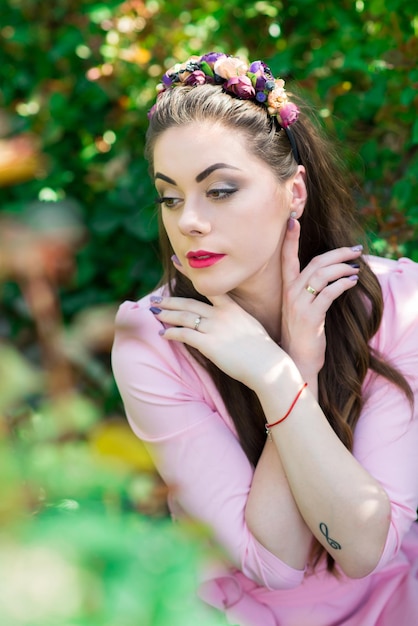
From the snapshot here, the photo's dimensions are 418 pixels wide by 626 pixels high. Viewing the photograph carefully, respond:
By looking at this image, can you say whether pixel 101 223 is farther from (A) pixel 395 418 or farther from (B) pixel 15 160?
(B) pixel 15 160

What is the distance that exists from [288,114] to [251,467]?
1.01 m

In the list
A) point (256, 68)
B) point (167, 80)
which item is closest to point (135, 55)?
point (167, 80)

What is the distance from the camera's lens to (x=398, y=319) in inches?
87.2

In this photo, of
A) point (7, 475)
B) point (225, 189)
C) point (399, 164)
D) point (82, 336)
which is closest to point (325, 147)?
point (225, 189)

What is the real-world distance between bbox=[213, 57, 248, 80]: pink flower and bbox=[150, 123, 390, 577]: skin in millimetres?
161

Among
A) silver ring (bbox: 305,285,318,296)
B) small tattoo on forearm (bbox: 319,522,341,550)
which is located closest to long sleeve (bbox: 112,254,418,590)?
small tattoo on forearm (bbox: 319,522,341,550)

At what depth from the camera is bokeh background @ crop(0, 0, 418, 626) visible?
0.67 meters

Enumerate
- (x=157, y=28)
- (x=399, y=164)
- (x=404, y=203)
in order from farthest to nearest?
(x=157, y=28)
(x=399, y=164)
(x=404, y=203)

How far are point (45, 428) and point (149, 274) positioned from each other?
2.63 m

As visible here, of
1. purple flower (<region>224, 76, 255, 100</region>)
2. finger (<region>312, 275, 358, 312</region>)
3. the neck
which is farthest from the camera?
the neck

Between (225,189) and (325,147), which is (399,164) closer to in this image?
(325,147)

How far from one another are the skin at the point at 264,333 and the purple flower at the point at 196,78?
6.6 inches

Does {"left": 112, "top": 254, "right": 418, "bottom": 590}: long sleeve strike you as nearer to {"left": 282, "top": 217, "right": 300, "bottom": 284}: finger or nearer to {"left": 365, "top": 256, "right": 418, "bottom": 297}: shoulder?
{"left": 365, "top": 256, "right": 418, "bottom": 297}: shoulder

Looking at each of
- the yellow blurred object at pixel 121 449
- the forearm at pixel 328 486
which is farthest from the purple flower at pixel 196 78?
the yellow blurred object at pixel 121 449
